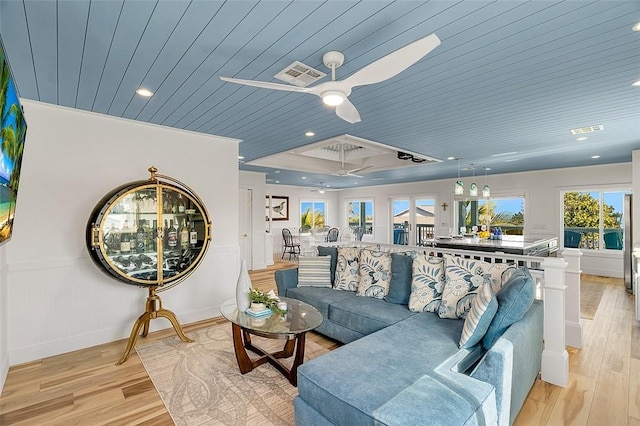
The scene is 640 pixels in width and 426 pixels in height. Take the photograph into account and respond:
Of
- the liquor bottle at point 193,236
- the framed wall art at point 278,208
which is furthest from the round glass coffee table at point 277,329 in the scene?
the framed wall art at point 278,208

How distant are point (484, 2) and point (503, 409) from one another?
2.16 m

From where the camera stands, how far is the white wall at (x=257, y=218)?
7.46m

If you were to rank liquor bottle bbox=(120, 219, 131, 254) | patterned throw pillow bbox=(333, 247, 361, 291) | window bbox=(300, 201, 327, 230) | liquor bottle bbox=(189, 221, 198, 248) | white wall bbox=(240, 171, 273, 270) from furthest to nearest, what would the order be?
window bbox=(300, 201, 327, 230)
white wall bbox=(240, 171, 273, 270)
liquor bottle bbox=(189, 221, 198, 248)
patterned throw pillow bbox=(333, 247, 361, 291)
liquor bottle bbox=(120, 219, 131, 254)

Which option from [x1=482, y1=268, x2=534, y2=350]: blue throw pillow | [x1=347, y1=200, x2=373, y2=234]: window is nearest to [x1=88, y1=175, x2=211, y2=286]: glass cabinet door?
[x1=482, y1=268, x2=534, y2=350]: blue throw pillow

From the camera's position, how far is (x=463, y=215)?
29.8ft

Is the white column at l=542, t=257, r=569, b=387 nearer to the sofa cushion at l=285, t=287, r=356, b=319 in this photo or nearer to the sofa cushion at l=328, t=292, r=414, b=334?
the sofa cushion at l=328, t=292, r=414, b=334

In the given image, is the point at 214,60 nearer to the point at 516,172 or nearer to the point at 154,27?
the point at 154,27

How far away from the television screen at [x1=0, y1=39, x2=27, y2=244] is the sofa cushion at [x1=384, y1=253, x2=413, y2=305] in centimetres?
305

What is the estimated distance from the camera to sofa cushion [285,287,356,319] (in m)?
3.26

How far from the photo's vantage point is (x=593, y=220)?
689 cm

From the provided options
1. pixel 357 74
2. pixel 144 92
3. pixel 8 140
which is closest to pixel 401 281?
pixel 357 74

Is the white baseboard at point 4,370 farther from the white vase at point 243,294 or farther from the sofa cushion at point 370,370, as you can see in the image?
the sofa cushion at point 370,370

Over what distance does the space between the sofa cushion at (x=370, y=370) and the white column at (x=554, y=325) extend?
859 millimetres

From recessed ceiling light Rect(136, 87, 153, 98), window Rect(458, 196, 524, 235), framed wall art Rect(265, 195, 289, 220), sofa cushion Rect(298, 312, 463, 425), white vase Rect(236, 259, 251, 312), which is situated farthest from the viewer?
framed wall art Rect(265, 195, 289, 220)
